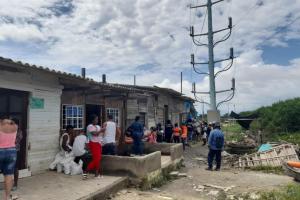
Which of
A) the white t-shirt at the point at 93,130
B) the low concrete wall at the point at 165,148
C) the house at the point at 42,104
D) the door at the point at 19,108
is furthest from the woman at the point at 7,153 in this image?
the low concrete wall at the point at 165,148

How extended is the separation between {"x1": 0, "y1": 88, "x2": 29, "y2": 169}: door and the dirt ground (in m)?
2.65

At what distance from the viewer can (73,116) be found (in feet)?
35.5

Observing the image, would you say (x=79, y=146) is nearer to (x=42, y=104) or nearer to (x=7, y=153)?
(x=42, y=104)

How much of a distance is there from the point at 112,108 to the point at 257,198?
23.2ft

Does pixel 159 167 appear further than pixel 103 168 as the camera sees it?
Yes

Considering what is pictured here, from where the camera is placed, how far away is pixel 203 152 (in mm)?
19703

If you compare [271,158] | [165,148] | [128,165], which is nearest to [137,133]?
[165,148]

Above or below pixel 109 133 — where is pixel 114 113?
above

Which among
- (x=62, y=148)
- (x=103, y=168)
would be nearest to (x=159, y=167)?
(x=103, y=168)

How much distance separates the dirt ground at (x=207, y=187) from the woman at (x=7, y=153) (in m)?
2.71

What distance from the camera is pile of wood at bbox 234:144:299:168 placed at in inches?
589

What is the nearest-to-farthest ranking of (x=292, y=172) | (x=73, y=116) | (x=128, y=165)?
(x=128, y=165), (x=73, y=116), (x=292, y=172)

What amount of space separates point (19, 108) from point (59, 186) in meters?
2.32

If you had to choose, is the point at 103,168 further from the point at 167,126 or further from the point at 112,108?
the point at 167,126
